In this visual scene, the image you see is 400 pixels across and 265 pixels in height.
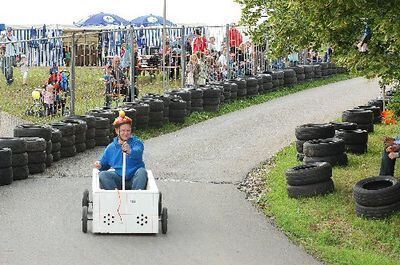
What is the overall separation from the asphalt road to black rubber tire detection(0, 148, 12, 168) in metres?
0.38

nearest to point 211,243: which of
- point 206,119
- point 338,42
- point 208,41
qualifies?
point 338,42

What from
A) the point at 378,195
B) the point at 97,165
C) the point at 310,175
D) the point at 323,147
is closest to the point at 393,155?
the point at 378,195

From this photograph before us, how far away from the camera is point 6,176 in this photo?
13.8 meters

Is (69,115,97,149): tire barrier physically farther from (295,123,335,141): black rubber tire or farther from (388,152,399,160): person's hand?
(388,152,399,160): person's hand

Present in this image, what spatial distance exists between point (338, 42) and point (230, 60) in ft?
44.7

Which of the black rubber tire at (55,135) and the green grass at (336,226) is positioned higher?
the black rubber tire at (55,135)

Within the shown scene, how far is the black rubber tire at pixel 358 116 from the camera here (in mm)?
18688

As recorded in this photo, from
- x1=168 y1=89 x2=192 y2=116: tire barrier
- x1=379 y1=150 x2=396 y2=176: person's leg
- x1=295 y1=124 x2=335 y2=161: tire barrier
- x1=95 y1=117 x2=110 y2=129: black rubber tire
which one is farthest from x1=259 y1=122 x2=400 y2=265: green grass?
x1=168 y1=89 x2=192 y2=116: tire barrier

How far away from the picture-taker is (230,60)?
27.0m

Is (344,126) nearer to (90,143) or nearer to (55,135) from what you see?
(90,143)

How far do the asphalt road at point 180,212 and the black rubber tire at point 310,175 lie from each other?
785 millimetres

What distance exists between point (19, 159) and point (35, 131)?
4.46ft

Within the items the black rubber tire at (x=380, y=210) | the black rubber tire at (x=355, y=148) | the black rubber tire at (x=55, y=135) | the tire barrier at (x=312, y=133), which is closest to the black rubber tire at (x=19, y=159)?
the black rubber tire at (x=55, y=135)

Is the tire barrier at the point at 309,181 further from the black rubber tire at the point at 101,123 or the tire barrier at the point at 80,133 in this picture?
the black rubber tire at the point at 101,123
